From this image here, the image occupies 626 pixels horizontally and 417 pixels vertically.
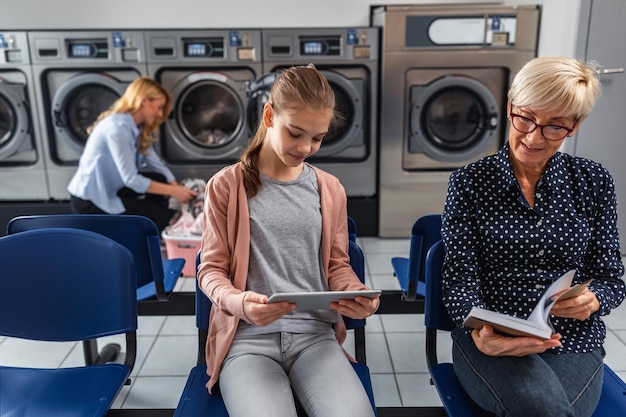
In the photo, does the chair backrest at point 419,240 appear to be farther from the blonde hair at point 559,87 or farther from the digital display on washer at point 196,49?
the digital display on washer at point 196,49

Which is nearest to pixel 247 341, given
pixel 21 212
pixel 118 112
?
pixel 118 112

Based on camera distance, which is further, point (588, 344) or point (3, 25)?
point (3, 25)

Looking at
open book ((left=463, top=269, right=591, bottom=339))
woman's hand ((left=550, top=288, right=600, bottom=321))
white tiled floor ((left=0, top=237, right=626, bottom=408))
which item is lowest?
white tiled floor ((left=0, top=237, right=626, bottom=408))

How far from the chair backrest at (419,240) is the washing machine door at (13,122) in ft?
11.0

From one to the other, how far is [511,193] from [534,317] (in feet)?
1.26

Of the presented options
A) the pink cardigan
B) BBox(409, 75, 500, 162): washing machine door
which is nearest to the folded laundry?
BBox(409, 75, 500, 162): washing machine door

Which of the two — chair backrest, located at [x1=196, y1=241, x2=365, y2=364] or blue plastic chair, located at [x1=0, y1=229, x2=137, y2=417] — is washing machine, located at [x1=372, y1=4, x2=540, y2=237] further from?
blue plastic chair, located at [x1=0, y1=229, x2=137, y2=417]

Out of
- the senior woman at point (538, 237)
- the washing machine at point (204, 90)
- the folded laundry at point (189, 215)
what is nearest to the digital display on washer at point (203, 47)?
the washing machine at point (204, 90)

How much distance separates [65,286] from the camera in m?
1.46

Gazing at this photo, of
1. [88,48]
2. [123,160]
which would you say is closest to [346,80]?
[123,160]

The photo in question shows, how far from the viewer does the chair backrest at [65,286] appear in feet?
Result: 4.72

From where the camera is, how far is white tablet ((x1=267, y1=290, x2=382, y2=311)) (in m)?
1.08

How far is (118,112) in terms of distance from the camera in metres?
3.13

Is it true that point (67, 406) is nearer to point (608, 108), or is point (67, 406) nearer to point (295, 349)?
point (295, 349)
